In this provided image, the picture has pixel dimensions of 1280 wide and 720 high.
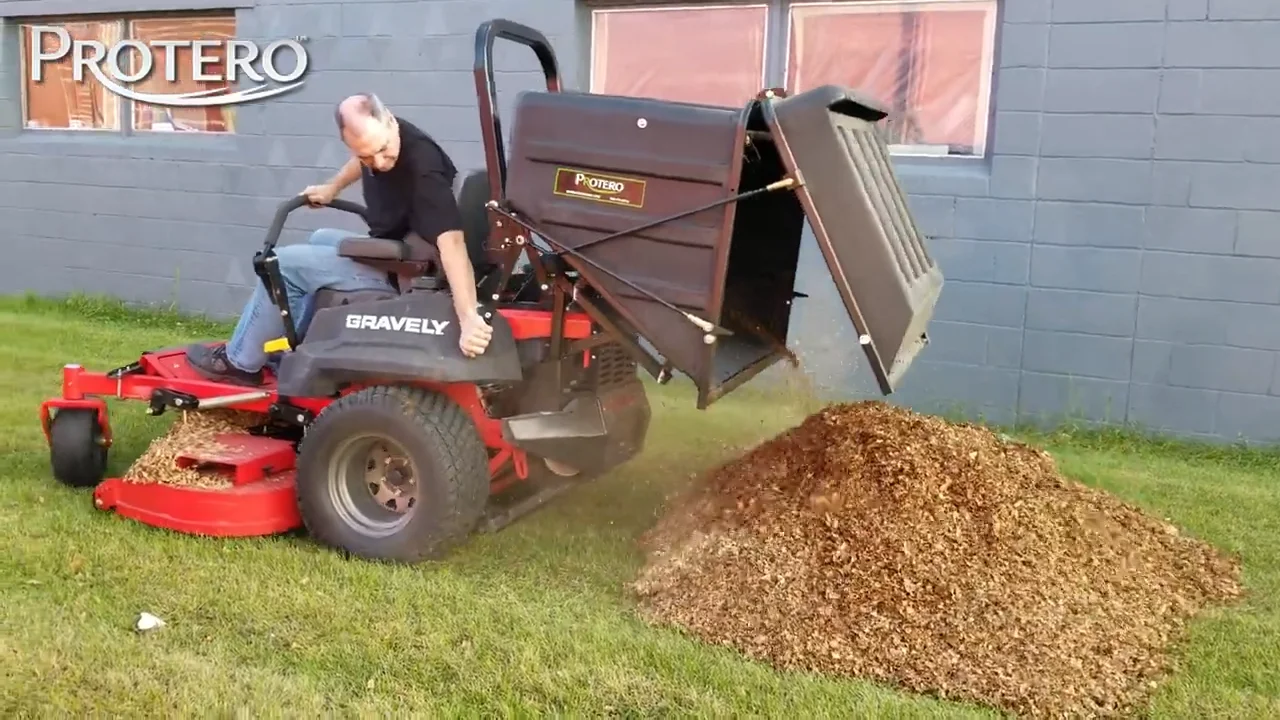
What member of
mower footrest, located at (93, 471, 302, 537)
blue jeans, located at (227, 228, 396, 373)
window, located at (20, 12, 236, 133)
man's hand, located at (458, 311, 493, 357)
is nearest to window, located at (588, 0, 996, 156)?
blue jeans, located at (227, 228, 396, 373)

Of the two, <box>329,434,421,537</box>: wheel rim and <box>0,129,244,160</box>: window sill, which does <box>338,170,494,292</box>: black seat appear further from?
<box>0,129,244,160</box>: window sill

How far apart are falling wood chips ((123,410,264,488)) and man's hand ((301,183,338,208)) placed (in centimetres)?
102

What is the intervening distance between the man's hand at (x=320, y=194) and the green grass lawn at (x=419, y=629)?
152 centimetres

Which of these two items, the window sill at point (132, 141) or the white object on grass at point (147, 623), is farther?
the window sill at point (132, 141)

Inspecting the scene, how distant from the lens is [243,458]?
14.9 feet

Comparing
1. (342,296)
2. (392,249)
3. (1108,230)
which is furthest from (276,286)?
(1108,230)

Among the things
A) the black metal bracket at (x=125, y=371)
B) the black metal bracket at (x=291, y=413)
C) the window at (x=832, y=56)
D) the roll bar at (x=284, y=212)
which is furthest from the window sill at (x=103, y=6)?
the black metal bracket at (x=291, y=413)

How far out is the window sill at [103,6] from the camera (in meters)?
8.85

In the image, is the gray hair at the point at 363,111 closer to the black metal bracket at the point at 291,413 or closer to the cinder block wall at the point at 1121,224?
the black metal bracket at the point at 291,413

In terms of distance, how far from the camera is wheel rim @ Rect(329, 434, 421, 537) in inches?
171

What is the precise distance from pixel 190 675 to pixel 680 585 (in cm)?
153

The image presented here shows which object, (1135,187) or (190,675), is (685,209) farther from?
(1135,187)

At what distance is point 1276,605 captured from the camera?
403 centimetres

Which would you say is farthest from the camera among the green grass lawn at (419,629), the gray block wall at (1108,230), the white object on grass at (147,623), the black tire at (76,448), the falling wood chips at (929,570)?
the gray block wall at (1108,230)
